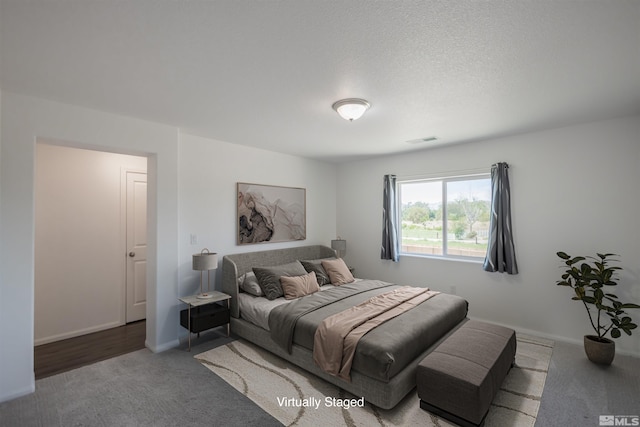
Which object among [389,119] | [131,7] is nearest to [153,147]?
[131,7]

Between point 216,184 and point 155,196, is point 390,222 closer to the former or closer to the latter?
point 216,184

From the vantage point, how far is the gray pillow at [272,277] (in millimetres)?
3561

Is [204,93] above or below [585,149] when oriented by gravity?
above

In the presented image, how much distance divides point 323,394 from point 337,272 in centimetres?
199

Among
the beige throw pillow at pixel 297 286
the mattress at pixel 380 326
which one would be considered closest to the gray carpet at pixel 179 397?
the mattress at pixel 380 326

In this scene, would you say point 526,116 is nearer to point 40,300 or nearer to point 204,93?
point 204,93

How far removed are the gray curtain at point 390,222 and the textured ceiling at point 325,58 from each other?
6.06 ft

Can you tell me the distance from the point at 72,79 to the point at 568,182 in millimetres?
5051

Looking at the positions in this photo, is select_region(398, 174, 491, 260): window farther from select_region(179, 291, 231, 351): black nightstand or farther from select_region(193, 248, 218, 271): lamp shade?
select_region(193, 248, 218, 271): lamp shade

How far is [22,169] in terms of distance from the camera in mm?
2449

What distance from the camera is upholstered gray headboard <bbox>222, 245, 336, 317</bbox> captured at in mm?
3629

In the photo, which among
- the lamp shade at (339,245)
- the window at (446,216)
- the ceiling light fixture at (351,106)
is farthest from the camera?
the lamp shade at (339,245)

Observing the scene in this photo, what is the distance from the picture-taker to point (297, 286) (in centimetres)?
363

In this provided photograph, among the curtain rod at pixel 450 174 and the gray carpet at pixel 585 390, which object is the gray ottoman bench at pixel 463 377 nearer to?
the gray carpet at pixel 585 390
